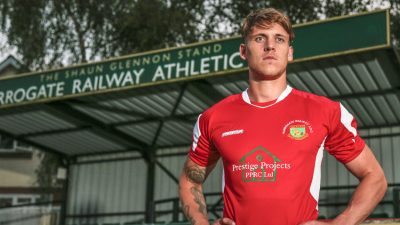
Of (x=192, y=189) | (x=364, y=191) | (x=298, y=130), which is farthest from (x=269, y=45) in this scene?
(x=192, y=189)

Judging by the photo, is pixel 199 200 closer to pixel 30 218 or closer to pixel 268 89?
pixel 268 89

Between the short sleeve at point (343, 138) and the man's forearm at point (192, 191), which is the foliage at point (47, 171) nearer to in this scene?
the man's forearm at point (192, 191)

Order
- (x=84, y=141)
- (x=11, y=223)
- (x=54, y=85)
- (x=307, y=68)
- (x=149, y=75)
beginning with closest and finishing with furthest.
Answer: (x=307, y=68)
(x=149, y=75)
(x=54, y=85)
(x=84, y=141)
(x=11, y=223)

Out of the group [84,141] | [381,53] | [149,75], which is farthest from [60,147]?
[381,53]

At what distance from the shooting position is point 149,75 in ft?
34.4

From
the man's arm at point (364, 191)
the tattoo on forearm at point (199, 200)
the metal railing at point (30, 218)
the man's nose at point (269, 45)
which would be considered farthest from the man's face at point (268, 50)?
the metal railing at point (30, 218)

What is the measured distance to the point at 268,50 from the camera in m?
2.62

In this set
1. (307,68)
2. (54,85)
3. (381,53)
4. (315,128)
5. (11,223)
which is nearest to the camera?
(315,128)

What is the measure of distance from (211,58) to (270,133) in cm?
733

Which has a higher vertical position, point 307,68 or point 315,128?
point 307,68

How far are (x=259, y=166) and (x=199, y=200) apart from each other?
520 millimetres

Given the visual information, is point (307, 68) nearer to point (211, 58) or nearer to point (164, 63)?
point (211, 58)

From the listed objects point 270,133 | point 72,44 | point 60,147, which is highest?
point 72,44

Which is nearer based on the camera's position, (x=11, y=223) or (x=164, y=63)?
(x=164, y=63)
